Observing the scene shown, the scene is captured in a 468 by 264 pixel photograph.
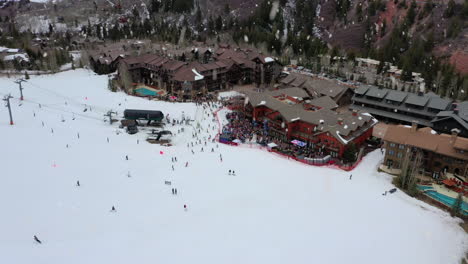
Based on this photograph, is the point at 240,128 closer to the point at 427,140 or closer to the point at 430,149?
the point at 427,140

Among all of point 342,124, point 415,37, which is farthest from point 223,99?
point 415,37

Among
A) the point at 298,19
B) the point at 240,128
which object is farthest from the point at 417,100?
the point at 298,19

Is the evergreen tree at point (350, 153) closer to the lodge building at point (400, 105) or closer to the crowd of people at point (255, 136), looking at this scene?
the crowd of people at point (255, 136)

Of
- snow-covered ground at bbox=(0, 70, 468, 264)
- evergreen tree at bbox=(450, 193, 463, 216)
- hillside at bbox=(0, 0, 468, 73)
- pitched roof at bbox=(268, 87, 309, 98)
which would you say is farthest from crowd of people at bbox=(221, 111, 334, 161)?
hillside at bbox=(0, 0, 468, 73)

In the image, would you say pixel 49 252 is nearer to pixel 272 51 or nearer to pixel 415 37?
pixel 272 51

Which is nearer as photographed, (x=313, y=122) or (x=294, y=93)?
(x=313, y=122)
